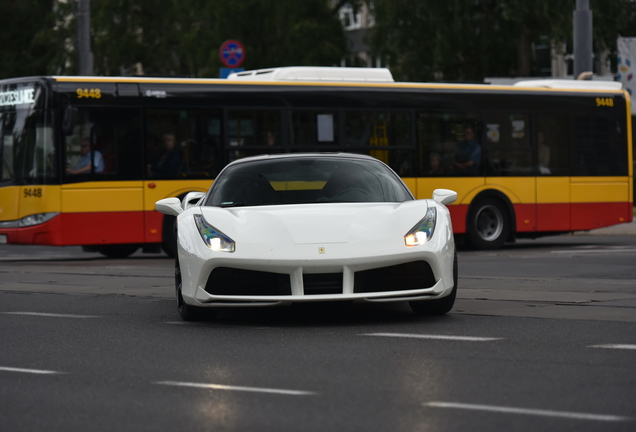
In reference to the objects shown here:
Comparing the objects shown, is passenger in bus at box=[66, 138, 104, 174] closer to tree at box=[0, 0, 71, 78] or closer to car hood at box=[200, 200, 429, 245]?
car hood at box=[200, 200, 429, 245]

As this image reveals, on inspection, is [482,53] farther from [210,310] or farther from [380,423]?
[380,423]

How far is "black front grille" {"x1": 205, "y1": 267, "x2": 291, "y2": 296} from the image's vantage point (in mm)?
8812

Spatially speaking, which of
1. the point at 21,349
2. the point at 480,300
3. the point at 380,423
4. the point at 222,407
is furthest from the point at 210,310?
the point at 380,423

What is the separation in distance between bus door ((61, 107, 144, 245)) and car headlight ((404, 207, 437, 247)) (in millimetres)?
9374

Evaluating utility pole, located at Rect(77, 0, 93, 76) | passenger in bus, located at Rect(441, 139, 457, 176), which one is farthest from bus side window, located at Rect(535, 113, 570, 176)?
Result: utility pole, located at Rect(77, 0, 93, 76)

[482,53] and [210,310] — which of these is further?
[482,53]

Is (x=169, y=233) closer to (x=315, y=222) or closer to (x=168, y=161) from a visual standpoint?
(x=168, y=161)

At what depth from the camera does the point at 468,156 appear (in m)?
19.9

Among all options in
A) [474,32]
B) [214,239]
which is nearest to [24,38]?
[474,32]

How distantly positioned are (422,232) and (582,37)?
16.8 meters

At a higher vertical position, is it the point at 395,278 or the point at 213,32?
the point at 213,32

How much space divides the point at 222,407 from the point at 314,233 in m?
3.20

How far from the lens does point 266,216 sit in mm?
9133

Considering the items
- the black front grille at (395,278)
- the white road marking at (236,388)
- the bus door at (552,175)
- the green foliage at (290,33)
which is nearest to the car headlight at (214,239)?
the black front grille at (395,278)
